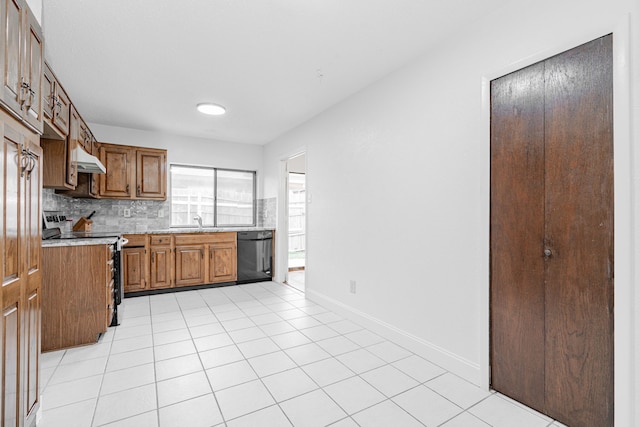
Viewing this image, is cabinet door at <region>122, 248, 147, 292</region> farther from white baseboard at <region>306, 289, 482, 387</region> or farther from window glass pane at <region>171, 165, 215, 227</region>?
white baseboard at <region>306, 289, 482, 387</region>

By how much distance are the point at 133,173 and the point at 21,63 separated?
3.43m

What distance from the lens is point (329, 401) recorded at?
185cm

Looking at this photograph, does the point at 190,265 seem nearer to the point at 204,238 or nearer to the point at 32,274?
the point at 204,238

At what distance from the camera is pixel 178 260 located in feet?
14.8

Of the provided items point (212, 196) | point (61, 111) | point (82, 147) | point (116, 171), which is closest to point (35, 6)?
point (61, 111)

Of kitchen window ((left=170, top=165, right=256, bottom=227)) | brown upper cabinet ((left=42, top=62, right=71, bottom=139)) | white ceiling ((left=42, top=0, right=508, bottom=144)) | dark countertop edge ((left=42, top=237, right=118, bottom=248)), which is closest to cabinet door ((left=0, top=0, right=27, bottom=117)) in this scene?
white ceiling ((left=42, top=0, right=508, bottom=144))

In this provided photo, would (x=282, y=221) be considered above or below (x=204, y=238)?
above

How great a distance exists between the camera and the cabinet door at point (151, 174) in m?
4.56

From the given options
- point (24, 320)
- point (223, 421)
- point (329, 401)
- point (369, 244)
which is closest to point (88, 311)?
point (24, 320)

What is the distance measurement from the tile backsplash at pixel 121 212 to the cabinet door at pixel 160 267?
0.57 m

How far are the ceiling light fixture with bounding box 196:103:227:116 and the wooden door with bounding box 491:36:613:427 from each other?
9.78 feet

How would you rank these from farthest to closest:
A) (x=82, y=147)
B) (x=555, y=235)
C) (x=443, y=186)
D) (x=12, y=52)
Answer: (x=82, y=147)
(x=443, y=186)
(x=555, y=235)
(x=12, y=52)

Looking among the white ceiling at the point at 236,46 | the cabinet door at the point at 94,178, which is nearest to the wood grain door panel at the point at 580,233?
the white ceiling at the point at 236,46

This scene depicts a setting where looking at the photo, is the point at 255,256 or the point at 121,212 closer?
the point at 121,212
